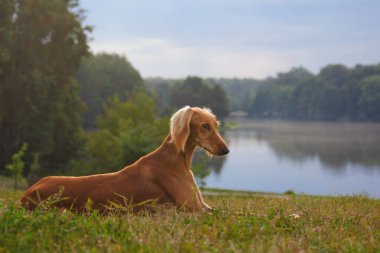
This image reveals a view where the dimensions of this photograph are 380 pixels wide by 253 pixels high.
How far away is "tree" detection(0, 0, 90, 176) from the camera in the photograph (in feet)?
114

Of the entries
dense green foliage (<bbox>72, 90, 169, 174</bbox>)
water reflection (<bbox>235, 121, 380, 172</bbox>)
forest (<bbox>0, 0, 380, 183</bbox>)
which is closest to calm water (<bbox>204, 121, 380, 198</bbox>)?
water reflection (<bbox>235, 121, 380, 172</bbox>)

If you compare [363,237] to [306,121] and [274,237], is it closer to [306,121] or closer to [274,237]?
[274,237]

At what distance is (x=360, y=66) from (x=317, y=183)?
114m

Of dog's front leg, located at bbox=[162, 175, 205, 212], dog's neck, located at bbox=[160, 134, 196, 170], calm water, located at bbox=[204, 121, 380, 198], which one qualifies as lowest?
calm water, located at bbox=[204, 121, 380, 198]

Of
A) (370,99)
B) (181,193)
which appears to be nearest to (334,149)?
(370,99)

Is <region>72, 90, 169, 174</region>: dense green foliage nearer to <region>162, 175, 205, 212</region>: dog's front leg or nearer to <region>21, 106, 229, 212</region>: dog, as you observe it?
<region>21, 106, 229, 212</region>: dog

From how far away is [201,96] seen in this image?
104 metres

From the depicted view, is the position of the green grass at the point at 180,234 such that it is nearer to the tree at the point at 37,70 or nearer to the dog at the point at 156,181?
the dog at the point at 156,181

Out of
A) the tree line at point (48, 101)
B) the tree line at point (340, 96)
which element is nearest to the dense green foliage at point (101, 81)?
the tree line at point (48, 101)

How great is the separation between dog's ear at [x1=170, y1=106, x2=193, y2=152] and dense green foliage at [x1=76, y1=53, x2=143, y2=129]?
67.8m

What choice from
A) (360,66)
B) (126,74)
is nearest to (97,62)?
(126,74)

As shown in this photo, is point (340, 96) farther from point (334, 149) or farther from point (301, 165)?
point (301, 165)

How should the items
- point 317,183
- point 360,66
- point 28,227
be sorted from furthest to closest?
1. point 360,66
2. point 317,183
3. point 28,227

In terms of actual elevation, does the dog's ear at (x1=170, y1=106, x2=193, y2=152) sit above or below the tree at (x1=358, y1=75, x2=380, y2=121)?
below
